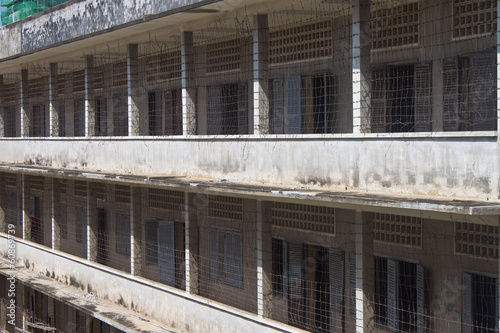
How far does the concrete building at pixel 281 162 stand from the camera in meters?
7.49

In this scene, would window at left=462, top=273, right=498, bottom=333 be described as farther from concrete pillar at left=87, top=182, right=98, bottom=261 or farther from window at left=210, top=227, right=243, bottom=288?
concrete pillar at left=87, top=182, right=98, bottom=261

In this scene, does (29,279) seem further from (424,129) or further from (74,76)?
(424,129)

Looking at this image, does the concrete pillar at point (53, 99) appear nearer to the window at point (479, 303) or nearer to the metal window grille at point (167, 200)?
the metal window grille at point (167, 200)

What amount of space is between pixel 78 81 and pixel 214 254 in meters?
6.70

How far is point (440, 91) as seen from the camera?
813 centimetres

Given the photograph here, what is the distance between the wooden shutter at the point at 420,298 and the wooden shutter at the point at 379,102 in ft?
6.38

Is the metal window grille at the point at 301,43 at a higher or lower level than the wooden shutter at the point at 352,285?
higher

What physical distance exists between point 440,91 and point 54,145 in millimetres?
8854

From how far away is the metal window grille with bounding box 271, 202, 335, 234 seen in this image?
992 centimetres

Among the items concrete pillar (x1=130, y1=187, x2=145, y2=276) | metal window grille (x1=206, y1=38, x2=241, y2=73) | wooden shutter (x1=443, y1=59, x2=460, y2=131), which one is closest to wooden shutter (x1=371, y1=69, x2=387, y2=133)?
wooden shutter (x1=443, y1=59, x2=460, y2=131)

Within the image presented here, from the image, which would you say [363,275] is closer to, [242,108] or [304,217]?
[304,217]

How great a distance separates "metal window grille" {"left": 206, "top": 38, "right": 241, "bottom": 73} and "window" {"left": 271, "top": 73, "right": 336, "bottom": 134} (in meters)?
1.16

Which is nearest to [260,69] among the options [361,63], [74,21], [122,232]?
[361,63]

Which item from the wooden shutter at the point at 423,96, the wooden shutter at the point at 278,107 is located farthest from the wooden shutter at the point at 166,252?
the wooden shutter at the point at 423,96
